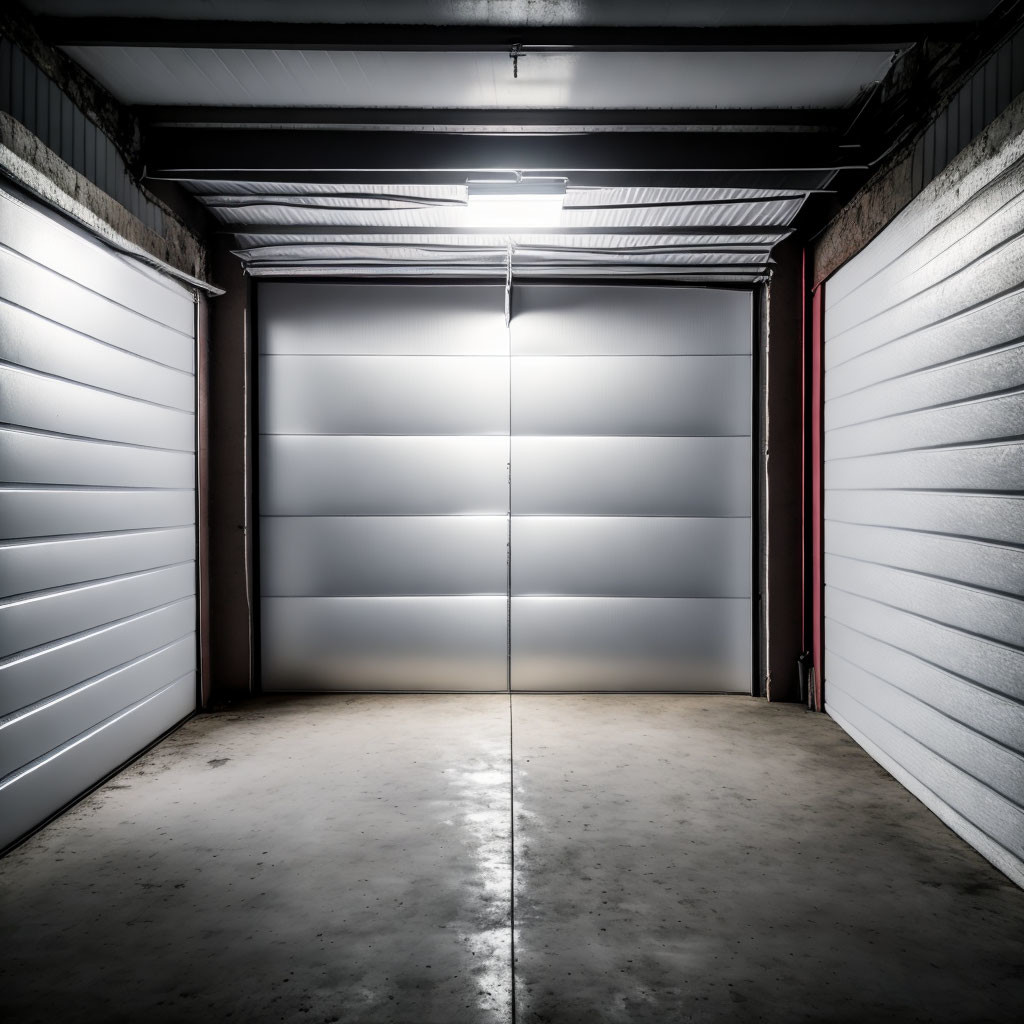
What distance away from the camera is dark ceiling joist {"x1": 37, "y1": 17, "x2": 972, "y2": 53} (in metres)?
3.11

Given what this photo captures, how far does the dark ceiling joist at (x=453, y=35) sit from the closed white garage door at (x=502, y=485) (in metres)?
2.40

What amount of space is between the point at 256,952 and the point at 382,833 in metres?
0.88

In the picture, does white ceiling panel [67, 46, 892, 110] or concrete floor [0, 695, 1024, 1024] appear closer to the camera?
concrete floor [0, 695, 1024, 1024]

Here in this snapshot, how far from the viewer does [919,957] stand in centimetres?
238

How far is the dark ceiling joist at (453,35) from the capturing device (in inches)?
123

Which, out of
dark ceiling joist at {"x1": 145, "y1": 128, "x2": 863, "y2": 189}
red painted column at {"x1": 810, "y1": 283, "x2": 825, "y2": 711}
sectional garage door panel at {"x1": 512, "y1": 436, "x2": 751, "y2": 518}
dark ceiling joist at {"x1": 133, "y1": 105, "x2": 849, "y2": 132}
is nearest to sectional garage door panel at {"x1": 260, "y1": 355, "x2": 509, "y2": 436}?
sectional garage door panel at {"x1": 512, "y1": 436, "x2": 751, "y2": 518}

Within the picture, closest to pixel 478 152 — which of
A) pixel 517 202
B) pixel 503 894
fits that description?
pixel 517 202

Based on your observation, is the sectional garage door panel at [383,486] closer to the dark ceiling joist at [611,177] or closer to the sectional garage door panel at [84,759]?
the sectional garage door panel at [84,759]

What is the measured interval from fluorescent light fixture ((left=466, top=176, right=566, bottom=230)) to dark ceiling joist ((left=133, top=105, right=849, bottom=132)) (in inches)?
11.3

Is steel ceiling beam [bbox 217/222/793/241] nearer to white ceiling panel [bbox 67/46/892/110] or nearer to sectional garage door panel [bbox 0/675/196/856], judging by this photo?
white ceiling panel [bbox 67/46/892/110]

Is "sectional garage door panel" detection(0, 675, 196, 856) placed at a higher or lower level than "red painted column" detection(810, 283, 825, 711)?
→ lower

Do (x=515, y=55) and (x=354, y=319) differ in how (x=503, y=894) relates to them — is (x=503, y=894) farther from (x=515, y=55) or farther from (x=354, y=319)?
(x=354, y=319)

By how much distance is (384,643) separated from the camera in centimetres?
554

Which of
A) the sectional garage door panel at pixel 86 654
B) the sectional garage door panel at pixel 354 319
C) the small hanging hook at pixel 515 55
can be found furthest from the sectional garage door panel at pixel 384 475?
the small hanging hook at pixel 515 55
